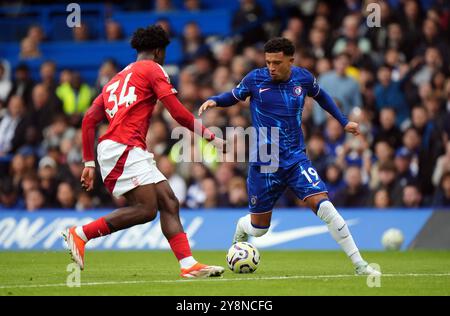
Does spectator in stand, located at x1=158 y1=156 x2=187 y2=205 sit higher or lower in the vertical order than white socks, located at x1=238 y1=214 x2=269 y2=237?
lower

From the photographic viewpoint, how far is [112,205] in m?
19.7

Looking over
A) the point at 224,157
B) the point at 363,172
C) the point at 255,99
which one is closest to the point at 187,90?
the point at 224,157

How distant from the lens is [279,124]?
455 inches

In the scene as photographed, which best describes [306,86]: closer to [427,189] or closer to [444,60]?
[427,189]

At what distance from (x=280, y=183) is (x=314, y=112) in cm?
817

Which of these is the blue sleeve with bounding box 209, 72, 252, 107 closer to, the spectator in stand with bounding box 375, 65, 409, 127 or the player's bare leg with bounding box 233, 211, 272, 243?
the player's bare leg with bounding box 233, 211, 272, 243

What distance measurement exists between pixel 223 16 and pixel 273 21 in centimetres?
140

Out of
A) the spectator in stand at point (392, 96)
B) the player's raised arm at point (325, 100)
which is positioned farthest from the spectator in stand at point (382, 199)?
the player's raised arm at point (325, 100)

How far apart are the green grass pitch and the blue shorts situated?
802 millimetres

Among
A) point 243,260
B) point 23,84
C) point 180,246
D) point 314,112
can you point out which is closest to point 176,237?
point 180,246

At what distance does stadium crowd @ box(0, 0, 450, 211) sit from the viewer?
703 inches

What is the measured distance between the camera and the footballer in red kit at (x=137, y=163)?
34.3ft

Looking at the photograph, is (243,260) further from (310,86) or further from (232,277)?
(310,86)

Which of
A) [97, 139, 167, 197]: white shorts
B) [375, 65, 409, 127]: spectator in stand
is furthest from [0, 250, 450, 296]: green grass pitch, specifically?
[375, 65, 409, 127]: spectator in stand
